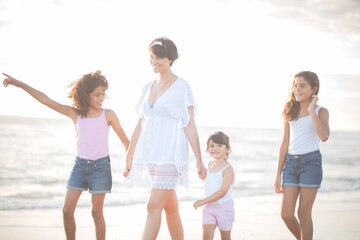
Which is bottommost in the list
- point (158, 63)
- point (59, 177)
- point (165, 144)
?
point (59, 177)

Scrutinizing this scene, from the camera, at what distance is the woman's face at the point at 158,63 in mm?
4461

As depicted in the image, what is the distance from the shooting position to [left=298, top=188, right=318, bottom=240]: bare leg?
4.56 m

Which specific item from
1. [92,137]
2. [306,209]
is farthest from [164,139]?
[306,209]

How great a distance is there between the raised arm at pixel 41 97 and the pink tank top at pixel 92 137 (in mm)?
114

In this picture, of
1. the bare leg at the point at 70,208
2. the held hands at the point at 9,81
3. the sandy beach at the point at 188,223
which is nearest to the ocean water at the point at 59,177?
the sandy beach at the point at 188,223

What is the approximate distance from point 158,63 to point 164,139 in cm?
60

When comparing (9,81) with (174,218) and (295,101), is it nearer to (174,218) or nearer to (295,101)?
(174,218)

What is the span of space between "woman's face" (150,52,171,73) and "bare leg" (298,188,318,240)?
1.49 metres

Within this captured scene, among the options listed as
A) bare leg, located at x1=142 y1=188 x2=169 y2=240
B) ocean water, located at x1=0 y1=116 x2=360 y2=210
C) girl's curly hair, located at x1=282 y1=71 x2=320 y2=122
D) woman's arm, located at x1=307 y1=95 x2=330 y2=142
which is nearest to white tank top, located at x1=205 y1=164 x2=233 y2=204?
bare leg, located at x1=142 y1=188 x2=169 y2=240

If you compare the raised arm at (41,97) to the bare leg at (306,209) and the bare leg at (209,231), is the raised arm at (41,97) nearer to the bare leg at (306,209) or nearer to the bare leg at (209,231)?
the bare leg at (209,231)

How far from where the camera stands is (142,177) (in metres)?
4.48

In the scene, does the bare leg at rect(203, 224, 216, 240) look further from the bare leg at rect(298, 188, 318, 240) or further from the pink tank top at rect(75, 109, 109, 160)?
the pink tank top at rect(75, 109, 109, 160)

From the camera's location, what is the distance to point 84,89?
15.5 feet

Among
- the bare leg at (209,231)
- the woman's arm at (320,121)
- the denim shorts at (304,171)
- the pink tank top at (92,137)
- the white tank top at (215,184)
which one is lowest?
the bare leg at (209,231)
